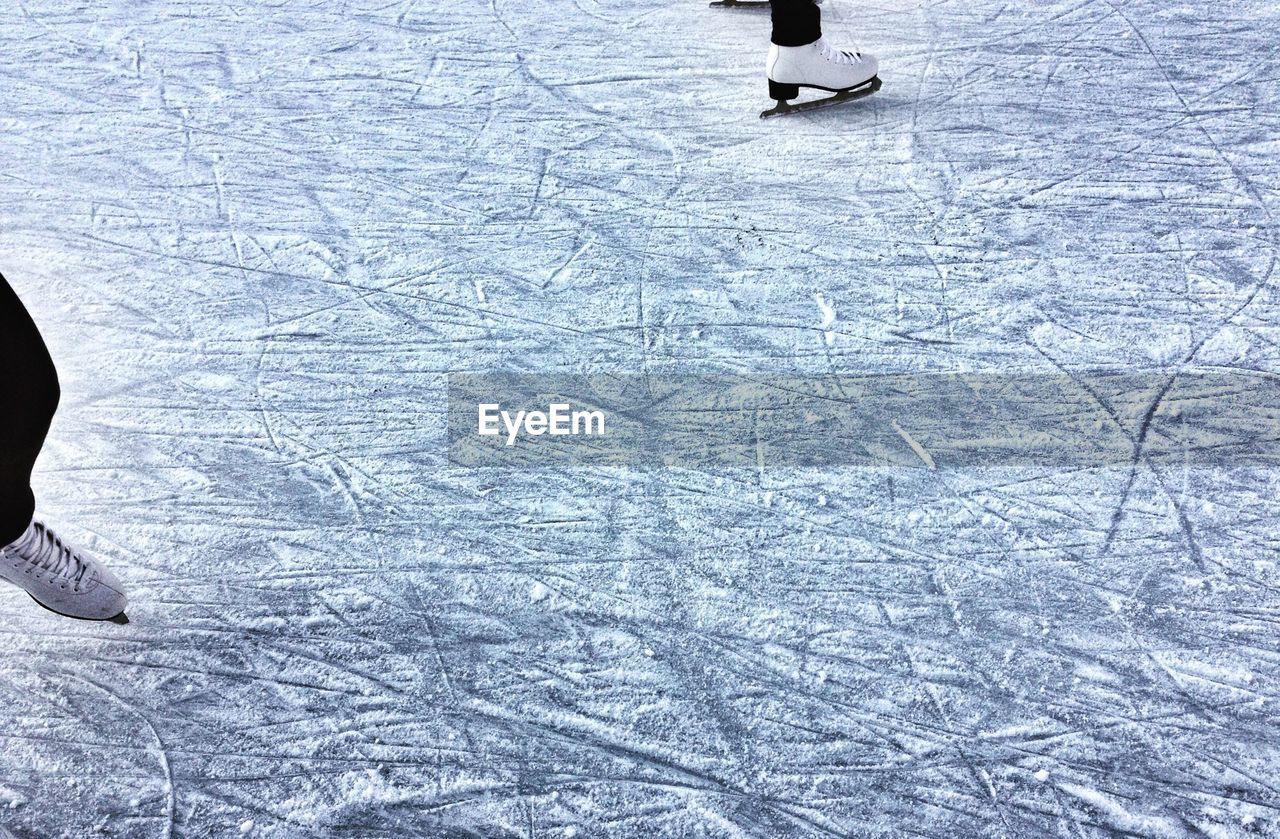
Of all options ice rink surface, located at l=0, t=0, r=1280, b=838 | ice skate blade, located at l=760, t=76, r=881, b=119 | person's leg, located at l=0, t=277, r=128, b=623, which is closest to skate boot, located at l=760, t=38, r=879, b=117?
ice skate blade, located at l=760, t=76, r=881, b=119

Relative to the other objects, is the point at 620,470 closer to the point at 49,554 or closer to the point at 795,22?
the point at 49,554

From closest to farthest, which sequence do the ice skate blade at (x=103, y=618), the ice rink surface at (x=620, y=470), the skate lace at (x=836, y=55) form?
the ice rink surface at (x=620, y=470)
the ice skate blade at (x=103, y=618)
the skate lace at (x=836, y=55)

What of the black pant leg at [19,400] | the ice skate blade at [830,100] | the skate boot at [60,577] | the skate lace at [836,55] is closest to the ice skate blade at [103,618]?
the skate boot at [60,577]

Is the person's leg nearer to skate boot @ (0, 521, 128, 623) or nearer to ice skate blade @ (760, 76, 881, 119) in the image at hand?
skate boot @ (0, 521, 128, 623)

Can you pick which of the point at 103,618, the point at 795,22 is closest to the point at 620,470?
the point at 103,618

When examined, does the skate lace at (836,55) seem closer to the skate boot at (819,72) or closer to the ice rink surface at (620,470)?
the skate boot at (819,72)

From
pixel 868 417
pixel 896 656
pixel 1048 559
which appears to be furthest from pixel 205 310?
pixel 1048 559
